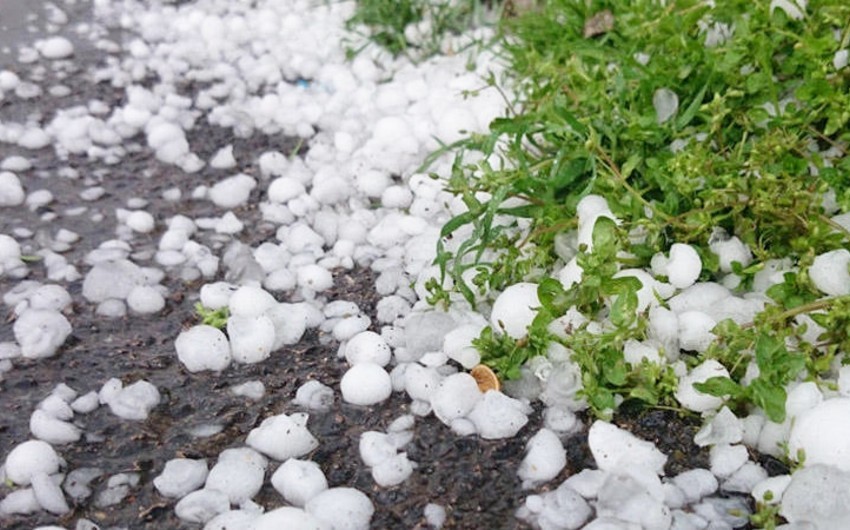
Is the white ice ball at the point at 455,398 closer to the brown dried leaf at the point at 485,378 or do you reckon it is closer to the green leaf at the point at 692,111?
the brown dried leaf at the point at 485,378

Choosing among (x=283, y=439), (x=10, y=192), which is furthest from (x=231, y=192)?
(x=283, y=439)

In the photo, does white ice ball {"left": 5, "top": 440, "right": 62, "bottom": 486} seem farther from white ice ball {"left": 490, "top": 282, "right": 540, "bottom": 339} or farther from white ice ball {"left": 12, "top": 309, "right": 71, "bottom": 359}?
white ice ball {"left": 490, "top": 282, "right": 540, "bottom": 339}

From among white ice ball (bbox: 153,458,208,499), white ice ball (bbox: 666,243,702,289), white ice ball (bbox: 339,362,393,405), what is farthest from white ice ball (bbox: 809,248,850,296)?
white ice ball (bbox: 153,458,208,499)

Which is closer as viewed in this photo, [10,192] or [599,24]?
[10,192]

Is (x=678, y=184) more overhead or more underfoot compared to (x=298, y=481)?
more overhead

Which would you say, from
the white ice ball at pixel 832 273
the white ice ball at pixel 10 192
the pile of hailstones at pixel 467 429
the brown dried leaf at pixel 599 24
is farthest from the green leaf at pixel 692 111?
the white ice ball at pixel 10 192

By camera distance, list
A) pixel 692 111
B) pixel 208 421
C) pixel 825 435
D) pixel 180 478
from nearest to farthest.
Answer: pixel 825 435
pixel 180 478
pixel 208 421
pixel 692 111

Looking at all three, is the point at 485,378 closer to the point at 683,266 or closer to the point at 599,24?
the point at 683,266

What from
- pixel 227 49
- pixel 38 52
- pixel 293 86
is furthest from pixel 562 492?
pixel 38 52
